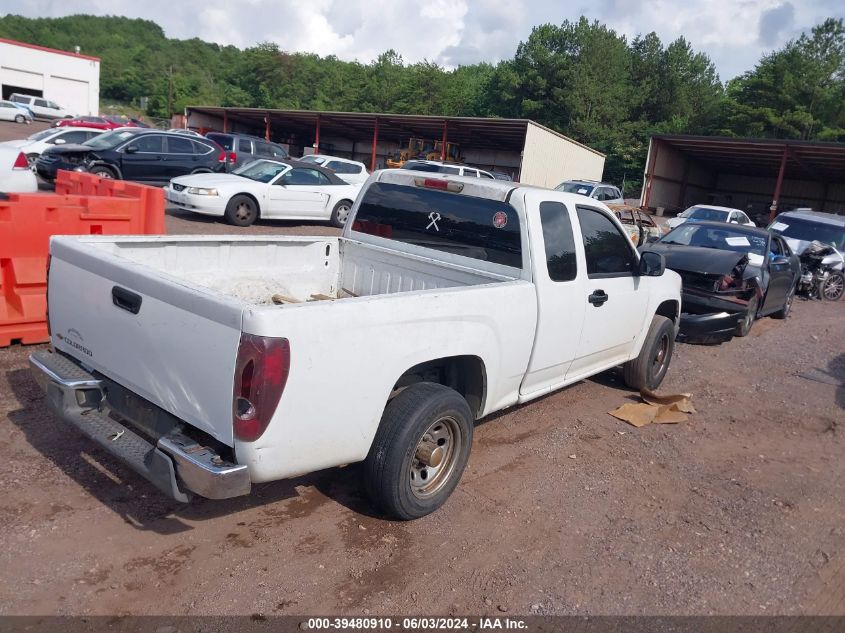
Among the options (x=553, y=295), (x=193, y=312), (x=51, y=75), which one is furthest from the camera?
(x=51, y=75)

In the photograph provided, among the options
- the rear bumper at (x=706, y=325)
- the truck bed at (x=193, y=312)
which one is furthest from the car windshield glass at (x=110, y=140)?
the rear bumper at (x=706, y=325)

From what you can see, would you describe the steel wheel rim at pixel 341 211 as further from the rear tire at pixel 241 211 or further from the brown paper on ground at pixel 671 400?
the brown paper on ground at pixel 671 400

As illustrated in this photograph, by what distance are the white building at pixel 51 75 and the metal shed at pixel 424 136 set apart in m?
17.7

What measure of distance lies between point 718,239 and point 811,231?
21.6 feet

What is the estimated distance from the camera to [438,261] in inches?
193

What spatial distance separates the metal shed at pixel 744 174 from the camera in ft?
99.7

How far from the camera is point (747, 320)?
9.66 m

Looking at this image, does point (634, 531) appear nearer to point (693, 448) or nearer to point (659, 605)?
point (659, 605)

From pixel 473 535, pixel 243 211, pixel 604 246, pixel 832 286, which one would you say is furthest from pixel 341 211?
pixel 473 535

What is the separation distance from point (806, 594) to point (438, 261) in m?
3.00

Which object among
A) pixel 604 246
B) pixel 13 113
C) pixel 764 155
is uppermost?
pixel 764 155

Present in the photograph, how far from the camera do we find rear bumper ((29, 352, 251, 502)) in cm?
296

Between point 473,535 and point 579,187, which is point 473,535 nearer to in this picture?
point 473,535

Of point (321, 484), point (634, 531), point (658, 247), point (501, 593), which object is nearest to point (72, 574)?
point (321, 484)
